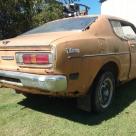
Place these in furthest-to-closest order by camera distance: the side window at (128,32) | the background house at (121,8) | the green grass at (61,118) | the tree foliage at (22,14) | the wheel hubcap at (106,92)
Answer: the background house at (121,8)
the tree foliage at (22,14)
the side window at (128,32)
the wheel hubcap at (106,92)
the green grass at (61,118)

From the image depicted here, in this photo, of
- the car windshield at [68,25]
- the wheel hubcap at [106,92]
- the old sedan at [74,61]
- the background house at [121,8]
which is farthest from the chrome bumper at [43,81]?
the background house at [121,8]

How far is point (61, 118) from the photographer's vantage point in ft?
17.5

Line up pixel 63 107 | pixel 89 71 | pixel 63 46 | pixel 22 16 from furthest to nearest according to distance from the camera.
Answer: pixel 22 16
pixel 63 107
pixel 89 71
pixel 63 46

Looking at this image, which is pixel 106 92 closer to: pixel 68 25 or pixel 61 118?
pixel 61 118

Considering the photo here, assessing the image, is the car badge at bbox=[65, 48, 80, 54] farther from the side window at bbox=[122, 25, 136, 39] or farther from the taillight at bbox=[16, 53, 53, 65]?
the side window at bbox=[122, 25, 136, 39]

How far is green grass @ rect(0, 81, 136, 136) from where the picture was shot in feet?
15.7

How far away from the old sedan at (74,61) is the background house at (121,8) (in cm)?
941

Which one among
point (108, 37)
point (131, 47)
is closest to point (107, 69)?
point (108, 37)

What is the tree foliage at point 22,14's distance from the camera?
11586mm

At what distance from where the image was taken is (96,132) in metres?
4.73

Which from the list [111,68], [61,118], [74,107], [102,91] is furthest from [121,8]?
[61,118]

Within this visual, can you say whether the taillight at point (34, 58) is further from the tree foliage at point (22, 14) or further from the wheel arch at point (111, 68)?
the tree foliage at point (22, 14)

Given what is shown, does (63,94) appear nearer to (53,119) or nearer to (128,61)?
(53,119)

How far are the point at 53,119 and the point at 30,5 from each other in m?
7.86
